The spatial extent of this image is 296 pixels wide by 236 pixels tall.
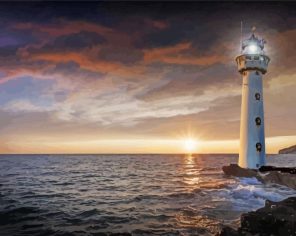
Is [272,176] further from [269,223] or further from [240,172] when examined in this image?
[269,223]

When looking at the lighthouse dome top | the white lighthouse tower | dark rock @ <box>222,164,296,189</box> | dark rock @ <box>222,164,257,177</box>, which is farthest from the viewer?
dark rock @ <box>222,164,257,177</box>

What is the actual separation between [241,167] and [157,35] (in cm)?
490

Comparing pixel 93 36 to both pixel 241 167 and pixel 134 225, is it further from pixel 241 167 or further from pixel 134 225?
pixel 241 167

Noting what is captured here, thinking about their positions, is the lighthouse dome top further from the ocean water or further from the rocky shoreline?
the rocky shoreline

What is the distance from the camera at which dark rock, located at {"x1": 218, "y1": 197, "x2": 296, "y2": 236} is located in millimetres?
3663

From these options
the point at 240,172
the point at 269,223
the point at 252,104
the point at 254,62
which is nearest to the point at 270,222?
the point at 269,223

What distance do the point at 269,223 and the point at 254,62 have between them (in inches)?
260

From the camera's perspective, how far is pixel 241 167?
975cm

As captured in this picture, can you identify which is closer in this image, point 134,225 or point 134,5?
point 134,225

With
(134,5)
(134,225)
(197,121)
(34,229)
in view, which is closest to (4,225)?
(34,229)

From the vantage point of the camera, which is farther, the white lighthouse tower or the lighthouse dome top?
the white lighthouse tower

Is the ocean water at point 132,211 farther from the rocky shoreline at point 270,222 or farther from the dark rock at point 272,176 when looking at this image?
the rocky shoreline at point 270,222

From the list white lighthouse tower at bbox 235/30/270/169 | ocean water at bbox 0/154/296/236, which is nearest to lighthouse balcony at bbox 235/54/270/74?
white lighthouse tower at bbox 235/30/270/169

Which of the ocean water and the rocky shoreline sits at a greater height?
the rocky shoreline
